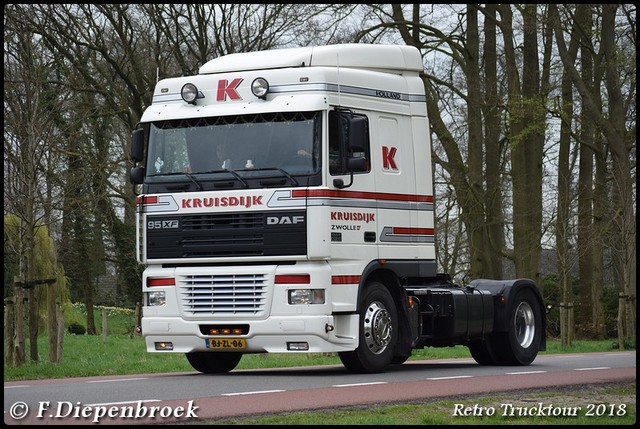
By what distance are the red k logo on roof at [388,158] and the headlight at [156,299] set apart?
329 centimetres

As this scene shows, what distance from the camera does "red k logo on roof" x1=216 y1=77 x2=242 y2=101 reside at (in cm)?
1700

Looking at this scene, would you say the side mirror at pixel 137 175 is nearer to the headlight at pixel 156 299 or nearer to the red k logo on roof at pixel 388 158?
the headlight at pixel 156 299

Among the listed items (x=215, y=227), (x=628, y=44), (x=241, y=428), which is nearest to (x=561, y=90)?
(x=628, y=44)

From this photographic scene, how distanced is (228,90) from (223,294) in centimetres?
261

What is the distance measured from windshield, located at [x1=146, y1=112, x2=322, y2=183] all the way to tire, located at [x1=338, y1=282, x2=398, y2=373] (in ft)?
6.47

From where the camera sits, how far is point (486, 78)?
35.5 metres

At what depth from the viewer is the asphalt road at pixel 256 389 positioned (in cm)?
1177

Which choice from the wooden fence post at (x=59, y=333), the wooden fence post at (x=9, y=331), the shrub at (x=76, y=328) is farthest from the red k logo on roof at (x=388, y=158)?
the shrub at (x=76, y=328)

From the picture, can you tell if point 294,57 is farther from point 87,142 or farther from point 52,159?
point 87,142

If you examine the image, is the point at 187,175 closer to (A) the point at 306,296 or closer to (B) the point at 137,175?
(B) the point at 137,175

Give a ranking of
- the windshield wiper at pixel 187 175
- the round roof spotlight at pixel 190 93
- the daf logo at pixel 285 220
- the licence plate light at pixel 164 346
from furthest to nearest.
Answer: the round roof spotlight at pixel 190 93 → the licence plate light at pixel 164 346 → the windshield wiper at pixel 187 175 → the daf logo at pixel 285 220

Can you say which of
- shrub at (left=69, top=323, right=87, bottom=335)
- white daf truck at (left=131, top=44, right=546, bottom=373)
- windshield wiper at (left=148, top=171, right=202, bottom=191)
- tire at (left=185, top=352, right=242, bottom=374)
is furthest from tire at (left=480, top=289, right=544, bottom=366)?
shrub at (left=69, top=323, right=87, bottom=335)

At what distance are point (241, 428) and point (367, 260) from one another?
6.80 meters

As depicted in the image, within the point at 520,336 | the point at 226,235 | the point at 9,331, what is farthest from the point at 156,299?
the point at 520,336
